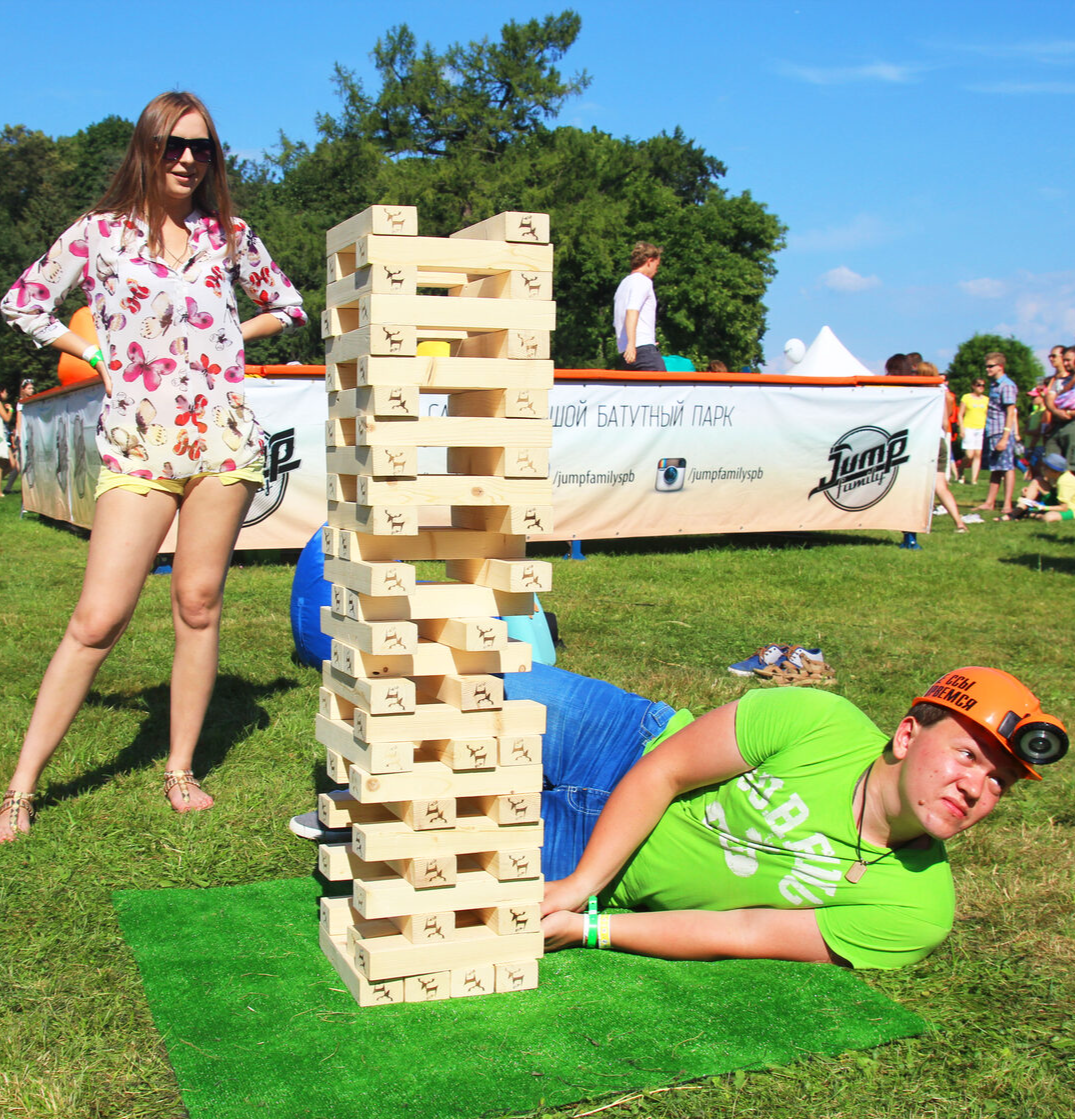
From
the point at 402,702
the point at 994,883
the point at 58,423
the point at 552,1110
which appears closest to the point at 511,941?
the point at 552,1110

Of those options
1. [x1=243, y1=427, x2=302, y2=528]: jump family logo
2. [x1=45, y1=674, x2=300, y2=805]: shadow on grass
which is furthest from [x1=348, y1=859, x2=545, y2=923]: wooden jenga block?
[x1=243, y1=427, x2=302, y2=528]: jump family logo

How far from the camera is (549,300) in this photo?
252 centimetres

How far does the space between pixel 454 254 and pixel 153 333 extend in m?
1.41

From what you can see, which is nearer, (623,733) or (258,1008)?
(258,1008)

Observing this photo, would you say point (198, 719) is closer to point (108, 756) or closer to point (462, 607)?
point (108, 756)

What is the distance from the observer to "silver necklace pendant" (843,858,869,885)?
2.72m

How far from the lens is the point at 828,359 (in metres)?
18.4

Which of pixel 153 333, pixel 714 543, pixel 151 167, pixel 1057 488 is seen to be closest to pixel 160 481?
pixel 153 333

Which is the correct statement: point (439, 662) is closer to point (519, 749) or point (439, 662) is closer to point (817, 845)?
point (519, 749)

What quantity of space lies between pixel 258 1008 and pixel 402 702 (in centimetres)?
79

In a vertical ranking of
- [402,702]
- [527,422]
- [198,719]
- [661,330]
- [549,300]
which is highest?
[661,330]

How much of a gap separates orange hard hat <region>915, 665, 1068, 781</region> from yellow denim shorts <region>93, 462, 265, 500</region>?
7.17 feet

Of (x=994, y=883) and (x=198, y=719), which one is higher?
(x=198, y=719)

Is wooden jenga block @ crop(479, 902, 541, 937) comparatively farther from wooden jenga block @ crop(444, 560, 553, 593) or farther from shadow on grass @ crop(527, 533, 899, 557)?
shadow on grass @ crop(527, 533, 899, 557)
